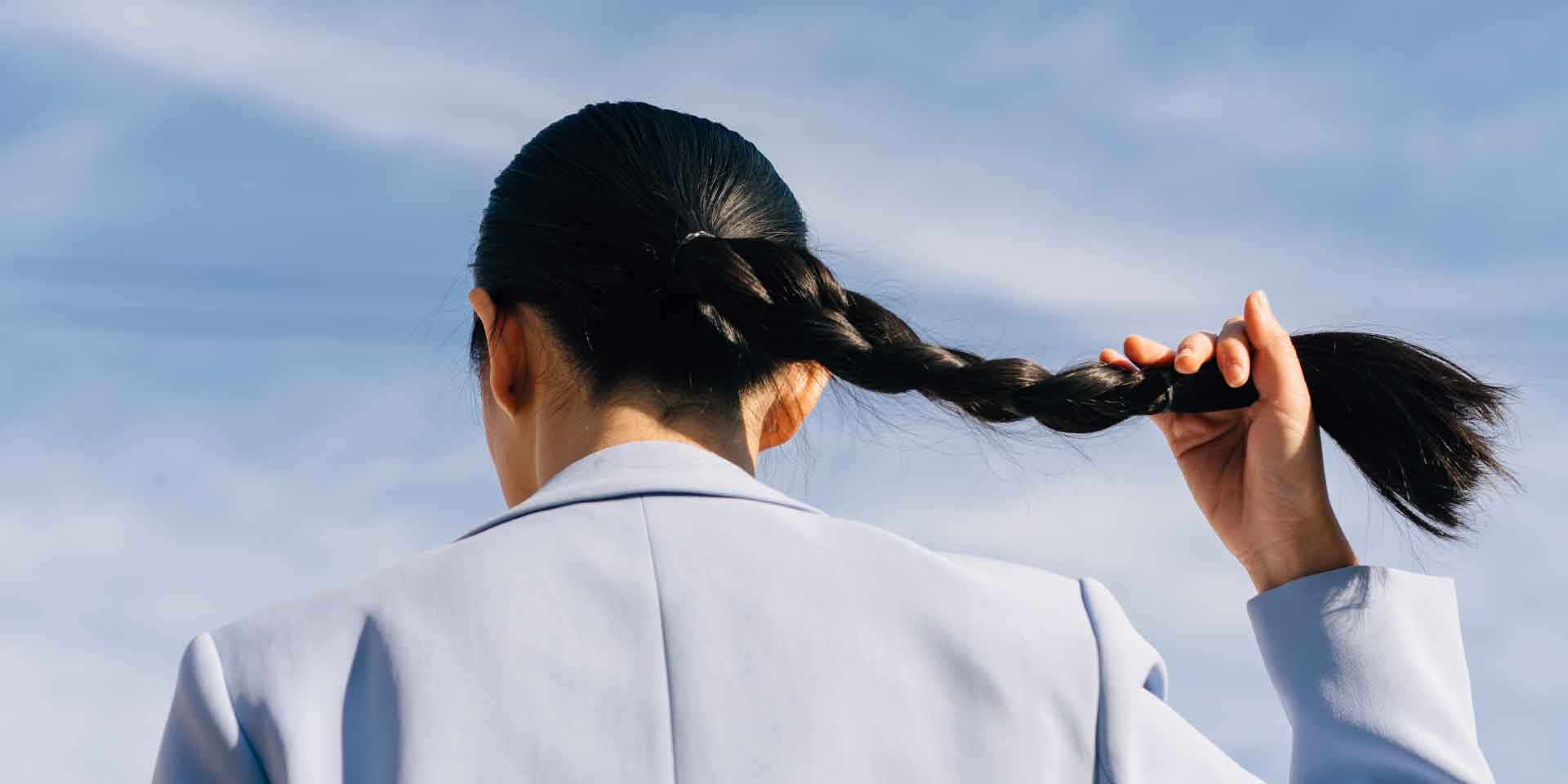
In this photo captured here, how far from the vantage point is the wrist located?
2438 millimetres

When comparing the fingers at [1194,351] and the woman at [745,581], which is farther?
the fingers at [1194,351]

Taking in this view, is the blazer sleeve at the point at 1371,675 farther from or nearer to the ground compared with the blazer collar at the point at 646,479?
nearer to the ground

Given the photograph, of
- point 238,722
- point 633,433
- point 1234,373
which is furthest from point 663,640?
point 1234,373

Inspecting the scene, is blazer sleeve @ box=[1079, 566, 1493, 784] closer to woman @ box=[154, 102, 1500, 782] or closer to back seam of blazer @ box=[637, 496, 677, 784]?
woman @ box=[154, 102, 1500, 782]

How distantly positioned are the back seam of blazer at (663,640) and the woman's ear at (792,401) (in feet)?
1.17

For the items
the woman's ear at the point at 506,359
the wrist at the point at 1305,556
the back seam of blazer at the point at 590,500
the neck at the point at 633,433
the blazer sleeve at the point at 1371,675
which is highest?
the woman's ear at the point at 506,359

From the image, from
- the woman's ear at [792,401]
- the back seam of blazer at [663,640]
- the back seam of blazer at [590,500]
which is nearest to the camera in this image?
the back seam of blazer at [663,640]

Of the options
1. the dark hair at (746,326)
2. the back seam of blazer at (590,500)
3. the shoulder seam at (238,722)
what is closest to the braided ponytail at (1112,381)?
the dark hair at (746,326)

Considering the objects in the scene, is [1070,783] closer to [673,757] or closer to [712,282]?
[673,757]

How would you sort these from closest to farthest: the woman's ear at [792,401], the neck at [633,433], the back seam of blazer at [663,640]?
1. the back seam of blazer at [663,640]
2. the neck at [633,433]
3. the woman's ear at [792,401]

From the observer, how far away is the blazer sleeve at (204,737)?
1810mm

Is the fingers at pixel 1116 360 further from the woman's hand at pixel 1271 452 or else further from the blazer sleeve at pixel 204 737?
the blazer sleeve at pixel 204 737

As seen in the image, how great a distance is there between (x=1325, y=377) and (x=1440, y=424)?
0.17m

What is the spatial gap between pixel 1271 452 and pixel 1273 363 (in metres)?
0.13
